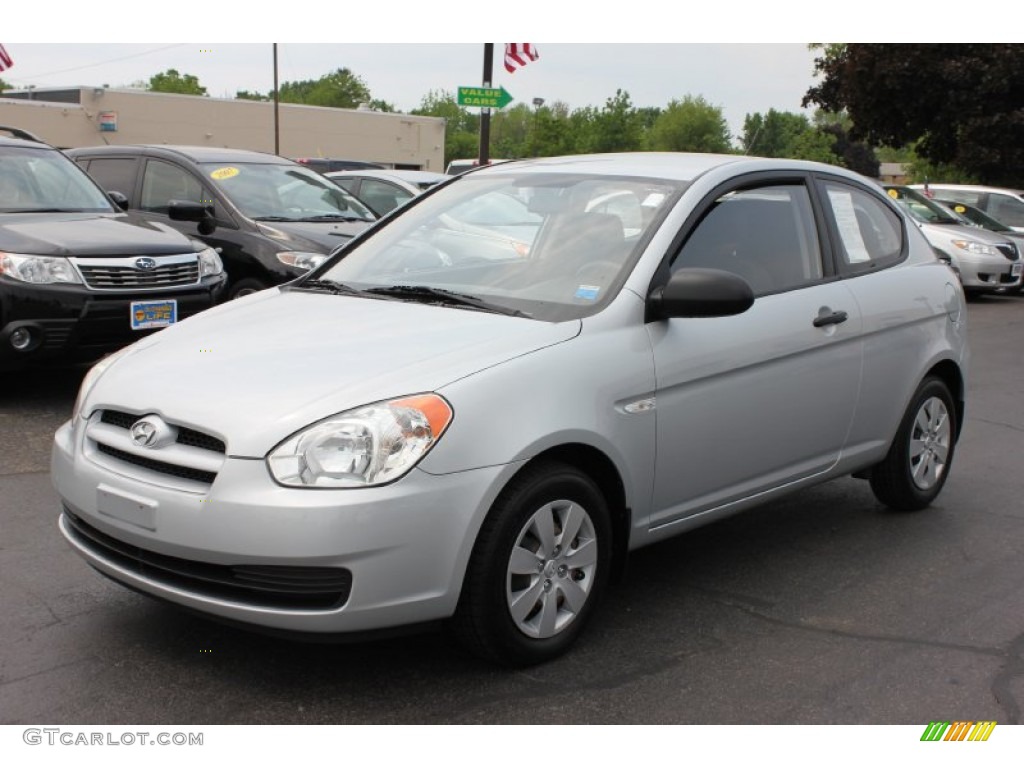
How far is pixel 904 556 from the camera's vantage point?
5.13m

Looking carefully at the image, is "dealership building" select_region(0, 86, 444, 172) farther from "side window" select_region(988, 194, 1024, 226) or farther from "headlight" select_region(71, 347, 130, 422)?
"headlight" select_region(71, 347, 130, 422)

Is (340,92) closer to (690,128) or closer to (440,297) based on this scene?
(690,128)

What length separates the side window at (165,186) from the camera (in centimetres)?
997

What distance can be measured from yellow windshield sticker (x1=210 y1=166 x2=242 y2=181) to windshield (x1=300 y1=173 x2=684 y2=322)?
5.19 meters

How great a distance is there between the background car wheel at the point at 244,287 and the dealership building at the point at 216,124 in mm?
37797

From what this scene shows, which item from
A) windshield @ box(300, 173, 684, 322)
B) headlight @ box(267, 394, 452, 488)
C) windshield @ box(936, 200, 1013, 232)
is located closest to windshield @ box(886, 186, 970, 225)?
windshield @ box(936, 200, 1013, 232)

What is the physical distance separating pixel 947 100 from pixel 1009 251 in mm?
9978

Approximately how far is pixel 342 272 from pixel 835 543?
2490 mm

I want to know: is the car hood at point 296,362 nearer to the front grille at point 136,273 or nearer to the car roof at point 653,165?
the car roof at point 653,165

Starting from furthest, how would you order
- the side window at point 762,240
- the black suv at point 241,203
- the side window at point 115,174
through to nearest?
the side window at point 115,174, the black suv at point 241,203, the side window at point 762,240

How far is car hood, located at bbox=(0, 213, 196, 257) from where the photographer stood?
7.39 meters

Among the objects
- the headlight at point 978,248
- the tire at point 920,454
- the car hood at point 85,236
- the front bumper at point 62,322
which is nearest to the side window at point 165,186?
the car hood at point 85,236

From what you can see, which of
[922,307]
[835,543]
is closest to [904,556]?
[835,543]

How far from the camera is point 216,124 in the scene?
2242 inches
